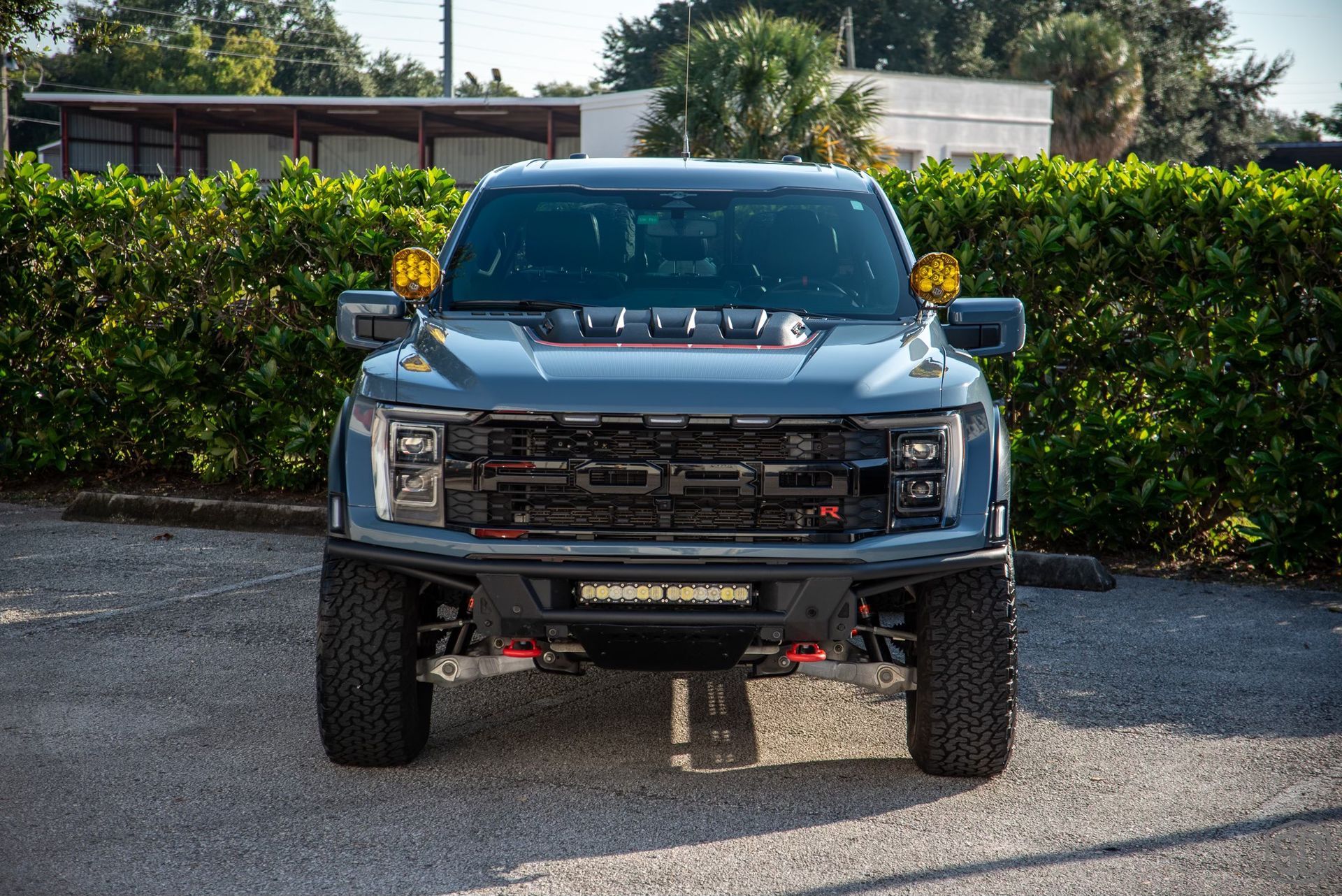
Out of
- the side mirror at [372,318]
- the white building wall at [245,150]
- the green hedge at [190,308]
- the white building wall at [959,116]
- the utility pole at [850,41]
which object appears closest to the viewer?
the side mirror at [372,318]

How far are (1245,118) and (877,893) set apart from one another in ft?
209

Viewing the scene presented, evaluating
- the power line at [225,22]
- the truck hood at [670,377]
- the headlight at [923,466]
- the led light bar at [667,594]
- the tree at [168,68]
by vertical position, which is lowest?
the led light bar at [667,594]

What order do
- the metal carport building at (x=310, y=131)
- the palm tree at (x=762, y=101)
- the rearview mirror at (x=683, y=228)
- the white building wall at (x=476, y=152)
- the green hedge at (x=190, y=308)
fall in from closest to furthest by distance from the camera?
the rearview mirror at (x=683, y=228), the green hedge at (x=190, y=308), the palm tree at (x=762, y=101), the metal carport building at (x=310, y=131), the white building wall at (x=476, y=152)

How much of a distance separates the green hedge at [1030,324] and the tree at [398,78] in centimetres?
7752

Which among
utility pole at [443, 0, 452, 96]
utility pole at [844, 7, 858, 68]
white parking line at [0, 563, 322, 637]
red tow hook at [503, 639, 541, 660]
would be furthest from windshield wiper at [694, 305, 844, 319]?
utility pole at [443, 0, 452, 96]

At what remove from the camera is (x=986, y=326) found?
512cm

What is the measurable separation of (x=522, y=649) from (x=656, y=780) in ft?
2.14

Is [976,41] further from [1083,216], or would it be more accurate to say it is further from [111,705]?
[111,705]

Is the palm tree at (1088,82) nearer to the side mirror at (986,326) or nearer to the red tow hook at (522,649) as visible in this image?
the side mirror at (986,326)

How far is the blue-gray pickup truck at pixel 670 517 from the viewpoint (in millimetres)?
4090

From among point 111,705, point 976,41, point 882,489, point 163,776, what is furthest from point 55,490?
point 976,41

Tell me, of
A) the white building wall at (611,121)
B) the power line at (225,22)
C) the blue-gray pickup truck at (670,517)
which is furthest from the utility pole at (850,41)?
the blue-gray pickup truck at (670,517)

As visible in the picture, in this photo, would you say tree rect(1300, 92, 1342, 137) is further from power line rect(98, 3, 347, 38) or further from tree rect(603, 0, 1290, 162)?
power line rect(98, 3, 347, 38)

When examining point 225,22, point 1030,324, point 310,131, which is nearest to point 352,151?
point 310,131
